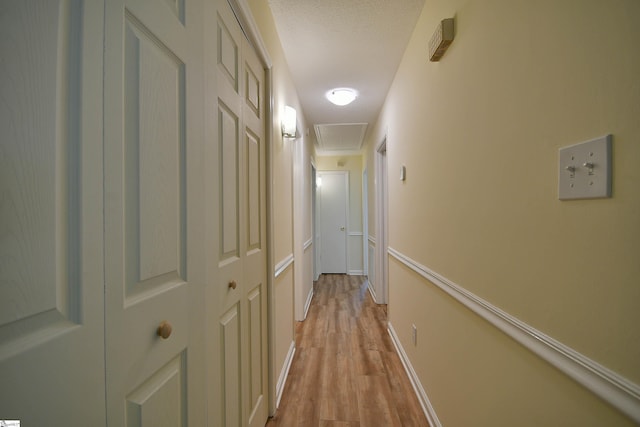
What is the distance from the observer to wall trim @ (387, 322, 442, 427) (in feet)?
5.27

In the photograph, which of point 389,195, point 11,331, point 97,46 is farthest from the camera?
point 389,195

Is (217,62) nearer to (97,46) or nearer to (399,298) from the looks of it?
(97,46)

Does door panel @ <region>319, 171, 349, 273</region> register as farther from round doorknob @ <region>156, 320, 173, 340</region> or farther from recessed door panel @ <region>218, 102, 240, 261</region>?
round doorknob @ <region>156, 320, 173, 340</region>

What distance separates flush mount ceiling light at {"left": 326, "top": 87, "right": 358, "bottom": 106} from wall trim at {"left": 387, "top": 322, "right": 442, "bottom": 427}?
7.86ft

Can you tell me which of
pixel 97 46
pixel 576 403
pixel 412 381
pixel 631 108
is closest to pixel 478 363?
pixel 576 403

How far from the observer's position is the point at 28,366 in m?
0.39

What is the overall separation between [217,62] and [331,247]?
16.7 feet

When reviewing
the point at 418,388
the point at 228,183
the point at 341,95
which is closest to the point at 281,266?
the point at 228,183

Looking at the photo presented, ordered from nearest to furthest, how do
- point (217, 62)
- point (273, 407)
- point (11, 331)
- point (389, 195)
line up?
1. point (11, 331)
2. point (217, 62)
3. point (273, 407)
4. point (389, 195)

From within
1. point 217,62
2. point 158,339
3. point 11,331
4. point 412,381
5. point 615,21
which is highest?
point 217,62

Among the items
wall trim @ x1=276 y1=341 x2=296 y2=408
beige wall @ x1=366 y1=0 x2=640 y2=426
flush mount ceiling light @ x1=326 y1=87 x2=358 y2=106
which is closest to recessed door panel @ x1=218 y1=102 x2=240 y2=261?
beige wall @ x1=366 y1=0 x2=640 y2=426

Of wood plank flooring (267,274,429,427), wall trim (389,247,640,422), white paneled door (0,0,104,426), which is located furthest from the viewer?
wood plank flooring (267,274,429,427)

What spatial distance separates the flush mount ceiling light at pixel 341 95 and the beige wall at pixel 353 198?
2.83 meters

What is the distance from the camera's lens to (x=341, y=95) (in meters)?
2.91
